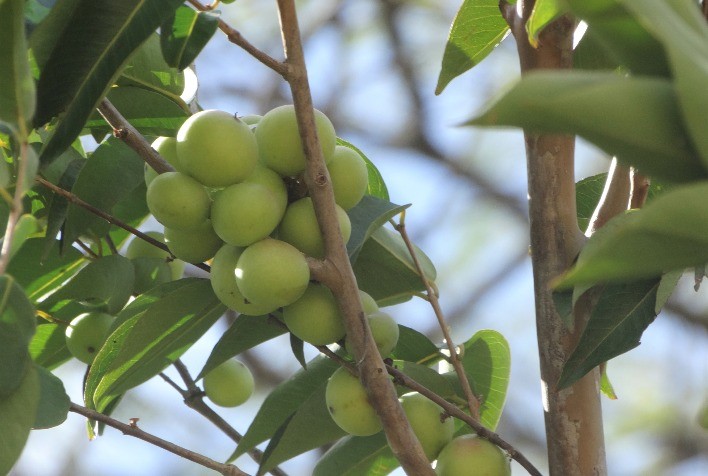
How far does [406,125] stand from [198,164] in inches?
112

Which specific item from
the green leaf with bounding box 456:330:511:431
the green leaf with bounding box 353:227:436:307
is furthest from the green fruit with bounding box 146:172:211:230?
the green leaf with bounding box 456:330:511:431

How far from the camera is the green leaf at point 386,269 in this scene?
89 cm

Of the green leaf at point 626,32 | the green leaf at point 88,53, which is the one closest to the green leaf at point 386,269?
the green leaf at point 88,53

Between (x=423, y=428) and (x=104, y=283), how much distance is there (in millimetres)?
327

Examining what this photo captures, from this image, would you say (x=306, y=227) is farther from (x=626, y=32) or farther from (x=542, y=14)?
(x=626, y=32)

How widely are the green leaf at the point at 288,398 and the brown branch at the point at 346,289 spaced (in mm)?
221

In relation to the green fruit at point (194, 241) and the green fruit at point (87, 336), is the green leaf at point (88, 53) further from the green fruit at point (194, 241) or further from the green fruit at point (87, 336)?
the green fruit at point (87, 336)

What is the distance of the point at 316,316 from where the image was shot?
71 cm

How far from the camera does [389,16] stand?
3539 mm

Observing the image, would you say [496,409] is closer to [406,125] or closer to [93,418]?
[93,418]

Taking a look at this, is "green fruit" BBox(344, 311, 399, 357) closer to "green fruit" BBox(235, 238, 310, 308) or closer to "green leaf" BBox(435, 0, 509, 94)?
"green fruit" BBox(235, 238, 310, 308)

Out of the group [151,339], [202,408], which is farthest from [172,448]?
[202,408]

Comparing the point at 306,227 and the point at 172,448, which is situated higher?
the point at 306,227

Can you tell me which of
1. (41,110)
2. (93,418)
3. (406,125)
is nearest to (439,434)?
(93,418)
